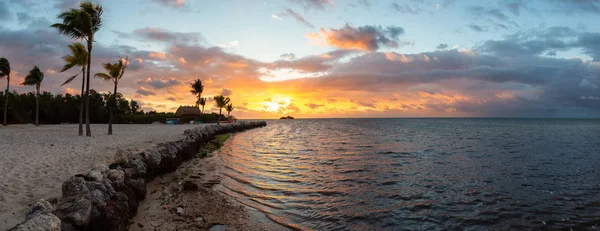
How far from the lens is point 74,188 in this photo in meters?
7.43

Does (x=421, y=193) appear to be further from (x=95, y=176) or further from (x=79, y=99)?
(x=79, y=99)

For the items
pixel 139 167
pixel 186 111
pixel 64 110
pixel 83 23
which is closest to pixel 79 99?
pixel 64 110

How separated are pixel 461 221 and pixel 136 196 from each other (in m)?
9.96

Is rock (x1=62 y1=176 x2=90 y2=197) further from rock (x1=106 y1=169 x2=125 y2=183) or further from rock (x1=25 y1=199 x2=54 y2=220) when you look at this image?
rock (x1=106 y1=169 x2=125 y2=183)

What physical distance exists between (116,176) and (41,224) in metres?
4.27

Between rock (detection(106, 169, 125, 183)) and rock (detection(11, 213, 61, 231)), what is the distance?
12.3 ft

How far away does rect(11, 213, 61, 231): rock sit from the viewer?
5.10 m

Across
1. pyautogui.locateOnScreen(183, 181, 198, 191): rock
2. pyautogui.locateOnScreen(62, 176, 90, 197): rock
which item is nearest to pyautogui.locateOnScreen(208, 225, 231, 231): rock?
pyautogui.locateOnScreen(62, 176, 90, 197): rock

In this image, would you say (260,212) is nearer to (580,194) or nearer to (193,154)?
(580,194)

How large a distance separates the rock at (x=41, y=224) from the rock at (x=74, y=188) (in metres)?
1.70

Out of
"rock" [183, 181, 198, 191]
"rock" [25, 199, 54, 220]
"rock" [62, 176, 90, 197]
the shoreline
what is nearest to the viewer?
"rock" [25, 199, 54, 220]

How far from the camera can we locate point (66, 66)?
27469mm

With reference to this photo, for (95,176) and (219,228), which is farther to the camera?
(95,176)

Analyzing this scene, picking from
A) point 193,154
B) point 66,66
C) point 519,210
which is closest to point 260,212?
point 519,210
